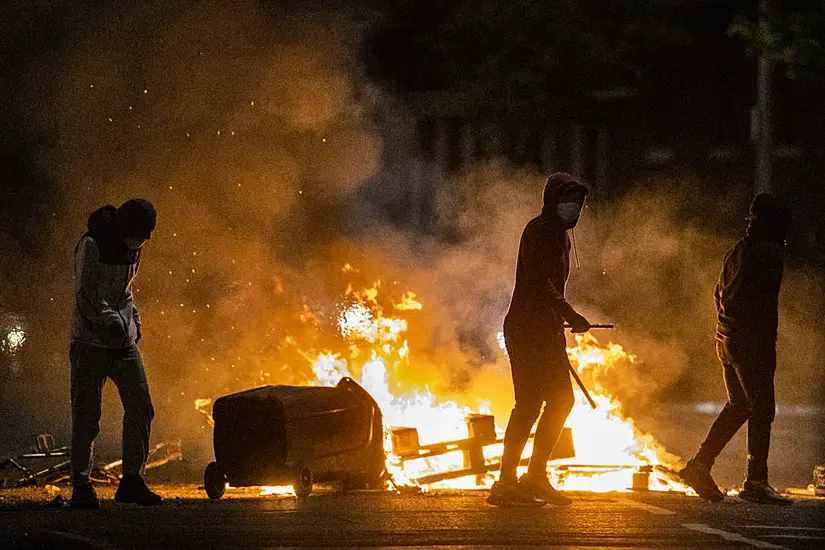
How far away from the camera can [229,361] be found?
18078mm

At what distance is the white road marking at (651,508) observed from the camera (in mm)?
8766

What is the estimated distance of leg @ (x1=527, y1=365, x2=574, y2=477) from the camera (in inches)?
351

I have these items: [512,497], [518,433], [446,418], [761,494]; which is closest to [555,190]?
[518,433]

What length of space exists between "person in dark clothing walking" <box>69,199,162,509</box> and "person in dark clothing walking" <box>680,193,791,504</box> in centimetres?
374

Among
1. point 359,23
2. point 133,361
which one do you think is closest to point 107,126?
point 359,23

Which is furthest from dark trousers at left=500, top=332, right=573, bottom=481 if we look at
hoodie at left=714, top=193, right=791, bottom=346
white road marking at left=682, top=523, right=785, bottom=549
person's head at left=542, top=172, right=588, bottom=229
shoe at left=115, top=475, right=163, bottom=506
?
shoe at left=115, top=475, right=163, bottom=506

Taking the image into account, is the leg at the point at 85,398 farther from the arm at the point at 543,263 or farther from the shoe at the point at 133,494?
the arm at the point at 543,263

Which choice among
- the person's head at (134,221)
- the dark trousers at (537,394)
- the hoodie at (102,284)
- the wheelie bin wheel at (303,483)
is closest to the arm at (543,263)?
the dark trousers at (537,394)

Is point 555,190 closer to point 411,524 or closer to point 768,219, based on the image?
point 768,219

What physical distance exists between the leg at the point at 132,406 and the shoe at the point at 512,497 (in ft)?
7.03

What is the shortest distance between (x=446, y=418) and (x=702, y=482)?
3830 millimetres

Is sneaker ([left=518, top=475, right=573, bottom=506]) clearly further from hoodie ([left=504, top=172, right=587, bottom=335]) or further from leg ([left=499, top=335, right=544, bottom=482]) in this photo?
hoodie ([left=504, top=172, right=587, bottom=335])

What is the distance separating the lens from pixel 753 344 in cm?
958

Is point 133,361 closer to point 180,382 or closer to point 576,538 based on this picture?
point 576,538
